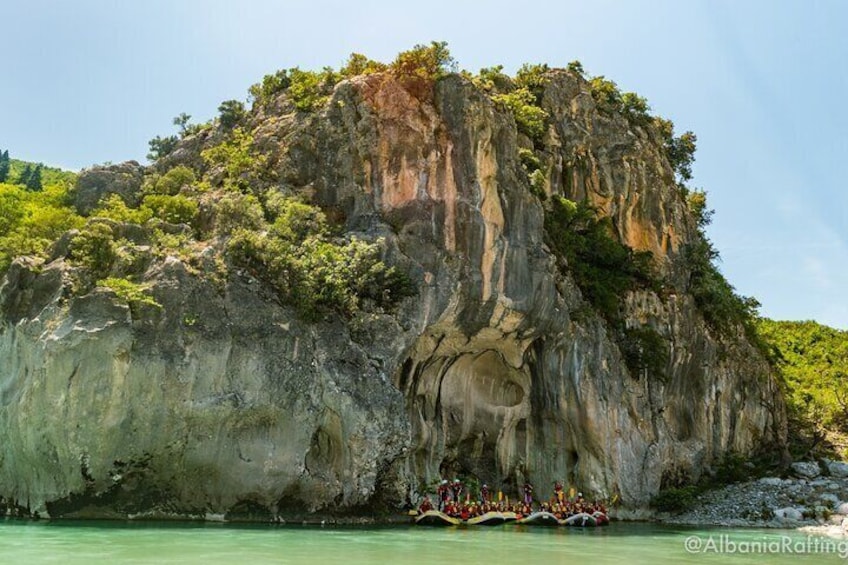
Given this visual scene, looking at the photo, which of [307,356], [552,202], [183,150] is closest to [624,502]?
[552,202]

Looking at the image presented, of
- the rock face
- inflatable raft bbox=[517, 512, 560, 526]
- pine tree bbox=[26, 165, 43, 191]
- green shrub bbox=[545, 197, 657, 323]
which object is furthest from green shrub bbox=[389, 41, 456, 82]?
pine tree bbox=[26, 165, 43, 191]

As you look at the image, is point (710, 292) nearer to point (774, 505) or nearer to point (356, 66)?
point (774, 505)

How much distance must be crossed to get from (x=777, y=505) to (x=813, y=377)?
59.6ft

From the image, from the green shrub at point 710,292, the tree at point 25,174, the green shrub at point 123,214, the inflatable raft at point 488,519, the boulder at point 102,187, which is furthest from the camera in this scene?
the tree at point 25,174

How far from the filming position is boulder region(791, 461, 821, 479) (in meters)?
34.8

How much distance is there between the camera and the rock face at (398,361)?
20.7 metres

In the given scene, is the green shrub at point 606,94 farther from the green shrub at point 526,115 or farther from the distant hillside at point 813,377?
the distant hillside at point 813,377

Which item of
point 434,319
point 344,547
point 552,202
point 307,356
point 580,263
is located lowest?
point 344,547

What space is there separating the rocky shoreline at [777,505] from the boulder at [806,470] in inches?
3.8

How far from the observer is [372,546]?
55.4 ft

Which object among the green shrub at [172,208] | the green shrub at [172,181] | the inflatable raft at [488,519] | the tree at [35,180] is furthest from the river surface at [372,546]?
the tree at [35,180]

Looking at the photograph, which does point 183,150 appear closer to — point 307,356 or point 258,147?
point 258,147

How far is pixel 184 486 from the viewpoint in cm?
2128

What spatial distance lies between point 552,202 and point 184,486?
18.4 metres
